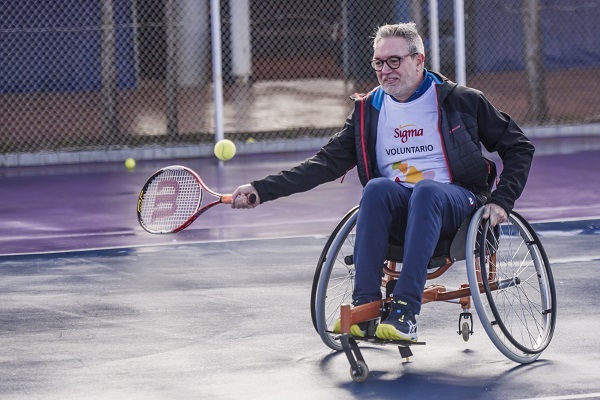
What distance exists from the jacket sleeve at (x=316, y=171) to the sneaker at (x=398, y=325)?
2.36 feet

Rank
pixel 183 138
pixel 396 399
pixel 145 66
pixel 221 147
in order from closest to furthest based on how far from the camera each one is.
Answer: pixel 396 399 → pixel 221 147 → pixel 183 138 → pixel 145 66

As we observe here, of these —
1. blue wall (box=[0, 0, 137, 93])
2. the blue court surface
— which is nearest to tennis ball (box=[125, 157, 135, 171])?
the blue court surface

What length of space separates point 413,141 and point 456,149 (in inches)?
7.7

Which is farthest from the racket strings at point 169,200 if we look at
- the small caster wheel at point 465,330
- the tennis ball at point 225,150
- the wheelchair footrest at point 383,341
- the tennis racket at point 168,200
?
the tennis ball at point 225,150

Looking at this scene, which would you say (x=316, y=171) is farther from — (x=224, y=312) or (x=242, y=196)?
(x=224, y=312)

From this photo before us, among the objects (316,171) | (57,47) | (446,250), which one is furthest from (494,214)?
(57,47)

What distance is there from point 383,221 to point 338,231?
31 centimetres

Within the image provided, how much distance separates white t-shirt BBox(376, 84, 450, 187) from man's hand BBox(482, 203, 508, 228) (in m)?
0.29

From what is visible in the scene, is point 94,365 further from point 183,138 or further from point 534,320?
point 183,138

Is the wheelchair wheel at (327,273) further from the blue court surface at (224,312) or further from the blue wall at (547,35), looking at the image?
the blue wall at (547,35)

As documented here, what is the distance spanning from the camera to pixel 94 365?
569 centimetres

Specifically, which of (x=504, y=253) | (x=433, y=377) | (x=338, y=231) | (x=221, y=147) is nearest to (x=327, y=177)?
(x=338, y=231)

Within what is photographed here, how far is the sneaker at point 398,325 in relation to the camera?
527cm

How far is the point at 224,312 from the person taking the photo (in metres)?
6.73
